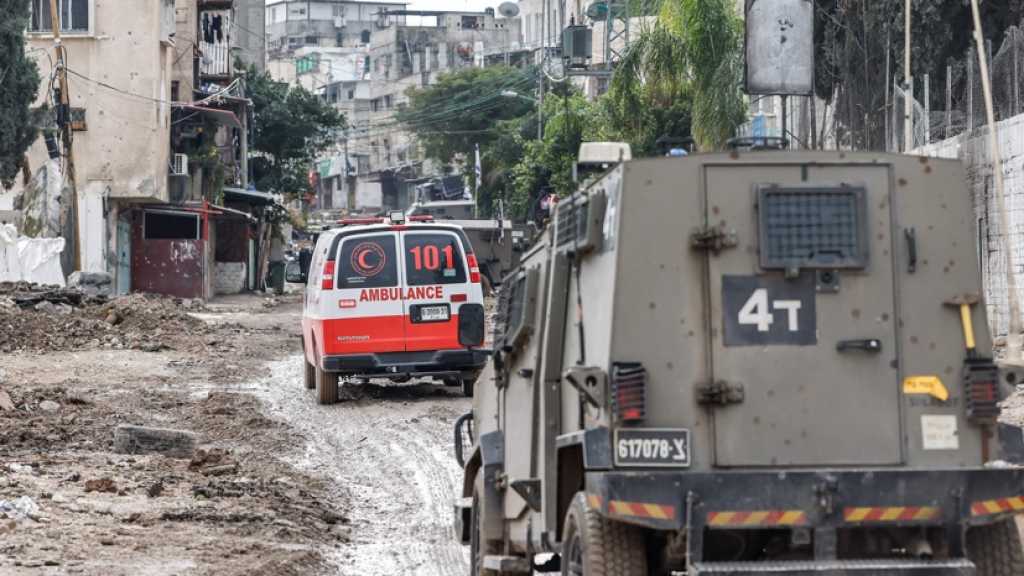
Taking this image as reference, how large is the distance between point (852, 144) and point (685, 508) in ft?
64.5

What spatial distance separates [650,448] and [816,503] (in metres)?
0.70

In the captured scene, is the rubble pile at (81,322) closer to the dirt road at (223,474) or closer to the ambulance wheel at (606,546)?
the dirt road at (223,474)

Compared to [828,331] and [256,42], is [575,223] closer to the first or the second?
[828,331]

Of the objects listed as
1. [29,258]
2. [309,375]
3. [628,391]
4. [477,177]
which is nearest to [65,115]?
[29,258]

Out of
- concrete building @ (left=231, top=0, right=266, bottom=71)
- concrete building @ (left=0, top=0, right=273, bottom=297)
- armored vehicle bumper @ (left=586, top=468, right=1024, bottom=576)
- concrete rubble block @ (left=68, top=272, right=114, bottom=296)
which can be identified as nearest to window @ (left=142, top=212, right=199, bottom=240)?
concrete building @ (left=0, top=0, right=273, bottom=297)

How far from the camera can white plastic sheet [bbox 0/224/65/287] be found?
41.2 m

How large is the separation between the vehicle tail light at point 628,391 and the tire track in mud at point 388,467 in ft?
12.6

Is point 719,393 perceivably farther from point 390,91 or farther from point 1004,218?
point 390,91

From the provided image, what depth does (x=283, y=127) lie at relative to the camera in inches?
2859

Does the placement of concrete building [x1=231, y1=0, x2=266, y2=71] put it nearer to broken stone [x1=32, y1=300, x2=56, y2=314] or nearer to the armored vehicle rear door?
broken stone [x1=32, y1=300, x2=56, y2=314]

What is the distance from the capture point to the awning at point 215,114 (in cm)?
5453

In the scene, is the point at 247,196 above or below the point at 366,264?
above

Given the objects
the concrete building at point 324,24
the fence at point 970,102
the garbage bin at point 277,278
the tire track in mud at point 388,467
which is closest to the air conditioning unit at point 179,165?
the garbage bin at point 277,278

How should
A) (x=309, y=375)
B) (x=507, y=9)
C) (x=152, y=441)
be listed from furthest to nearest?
(x=507, y=9) → (x=309, y=375) → (x=152, y=441)
